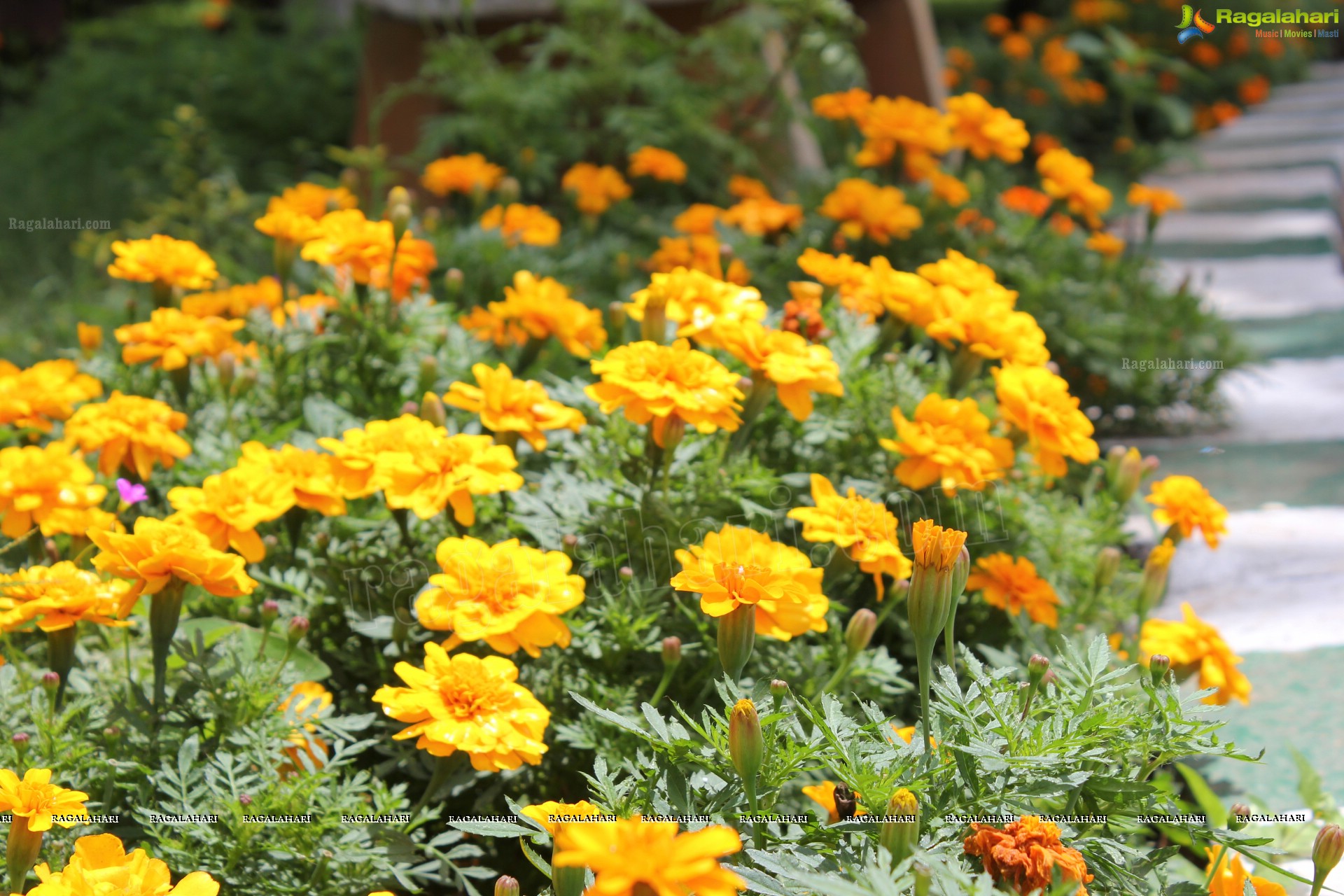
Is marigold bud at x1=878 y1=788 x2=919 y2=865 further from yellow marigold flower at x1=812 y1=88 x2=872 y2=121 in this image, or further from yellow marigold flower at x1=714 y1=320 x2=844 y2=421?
yellow marigold flower at x1=812 y1=88 x2=872 y2=121

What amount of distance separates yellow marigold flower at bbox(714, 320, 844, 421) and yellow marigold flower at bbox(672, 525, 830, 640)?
0.86ft

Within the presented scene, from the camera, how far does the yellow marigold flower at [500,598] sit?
115 cm

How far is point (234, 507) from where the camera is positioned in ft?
4.20

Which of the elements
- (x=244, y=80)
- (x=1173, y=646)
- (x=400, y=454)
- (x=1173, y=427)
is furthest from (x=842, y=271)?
(x=244, y=80)

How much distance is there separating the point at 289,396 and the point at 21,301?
2.95 m

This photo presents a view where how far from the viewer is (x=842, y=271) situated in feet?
6.35

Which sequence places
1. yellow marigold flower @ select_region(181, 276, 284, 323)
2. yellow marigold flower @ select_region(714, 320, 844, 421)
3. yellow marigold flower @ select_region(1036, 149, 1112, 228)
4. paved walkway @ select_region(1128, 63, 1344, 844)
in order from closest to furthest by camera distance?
yellow marigold flower @ select_region(714, 320, 844, 421)
paved walkway @ select_region(1128, 63, 1344, 844)
yellow marigold flower @ select_region(181, 276, 284, 323)
yellow marigold flower @ select_region(1036, 149, 1112, 228)

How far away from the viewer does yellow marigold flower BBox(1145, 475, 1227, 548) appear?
1.63m

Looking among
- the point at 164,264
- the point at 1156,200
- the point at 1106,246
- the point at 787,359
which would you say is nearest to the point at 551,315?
the point at 787,359

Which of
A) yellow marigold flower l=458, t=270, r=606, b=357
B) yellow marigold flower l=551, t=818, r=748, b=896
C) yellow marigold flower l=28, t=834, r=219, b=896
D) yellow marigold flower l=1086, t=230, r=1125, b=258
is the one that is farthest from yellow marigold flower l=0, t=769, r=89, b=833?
yellow marigold flower l=1086, t=230, r=1125, b=258

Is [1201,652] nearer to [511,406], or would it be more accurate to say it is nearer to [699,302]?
[699,302]

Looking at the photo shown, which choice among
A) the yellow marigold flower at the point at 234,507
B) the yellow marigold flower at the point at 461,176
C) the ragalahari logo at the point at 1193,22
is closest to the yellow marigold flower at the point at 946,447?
the yellow marigold flower at the point at 234,507

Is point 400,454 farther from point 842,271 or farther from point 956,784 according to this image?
point 842,271

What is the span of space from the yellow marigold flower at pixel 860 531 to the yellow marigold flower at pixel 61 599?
77 centimetres
